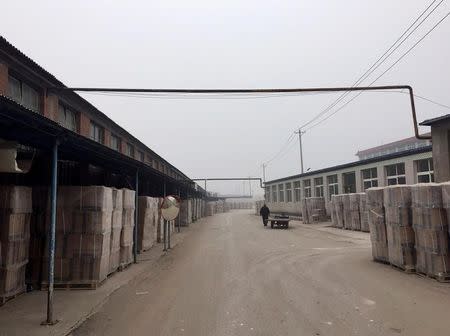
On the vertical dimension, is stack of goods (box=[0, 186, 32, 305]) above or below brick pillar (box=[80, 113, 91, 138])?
below

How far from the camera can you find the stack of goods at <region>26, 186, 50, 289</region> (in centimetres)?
920

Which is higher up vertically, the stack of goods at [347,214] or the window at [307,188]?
the window at [307,188]

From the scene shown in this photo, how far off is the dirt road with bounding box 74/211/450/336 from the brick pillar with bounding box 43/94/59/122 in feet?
26.1

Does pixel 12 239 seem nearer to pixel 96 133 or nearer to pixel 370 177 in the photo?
pixel 96 133

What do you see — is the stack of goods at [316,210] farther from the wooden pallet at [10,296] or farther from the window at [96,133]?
the wooden pallet at [10,296]

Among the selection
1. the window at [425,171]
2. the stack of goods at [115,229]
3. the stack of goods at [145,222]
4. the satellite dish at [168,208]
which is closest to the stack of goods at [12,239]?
the stack of goods at [115,229]

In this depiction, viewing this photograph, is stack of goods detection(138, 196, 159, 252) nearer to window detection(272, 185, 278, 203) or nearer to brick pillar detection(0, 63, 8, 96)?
brick pillar detection(0, 63, 8, 96)

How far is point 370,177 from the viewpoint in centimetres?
3109

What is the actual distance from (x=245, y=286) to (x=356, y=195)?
687 inches

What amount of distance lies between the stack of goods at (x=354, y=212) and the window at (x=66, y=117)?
16447mm

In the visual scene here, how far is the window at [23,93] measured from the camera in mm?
14501

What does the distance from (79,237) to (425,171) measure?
20.6 meters

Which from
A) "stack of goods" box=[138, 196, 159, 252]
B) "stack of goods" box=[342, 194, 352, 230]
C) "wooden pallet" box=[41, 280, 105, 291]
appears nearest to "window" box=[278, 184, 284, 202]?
"stack of goods" box=[342, 194, 352, 230]

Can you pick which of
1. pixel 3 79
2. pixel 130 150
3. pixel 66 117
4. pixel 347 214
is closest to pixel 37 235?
pixel 3 79
